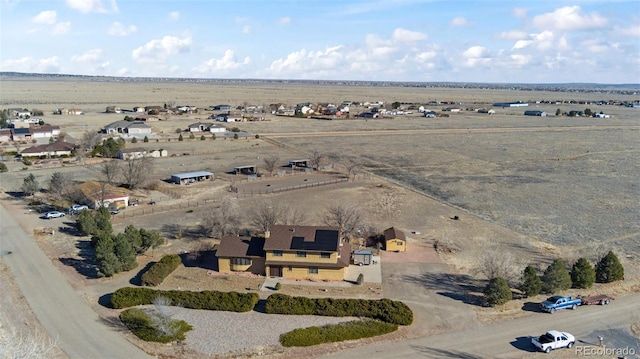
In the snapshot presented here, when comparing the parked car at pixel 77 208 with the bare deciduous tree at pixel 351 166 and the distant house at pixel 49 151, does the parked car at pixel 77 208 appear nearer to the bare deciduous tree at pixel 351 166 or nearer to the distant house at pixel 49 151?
the bare deciduous tree at pixel 351 166

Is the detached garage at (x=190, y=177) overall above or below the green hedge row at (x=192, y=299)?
above

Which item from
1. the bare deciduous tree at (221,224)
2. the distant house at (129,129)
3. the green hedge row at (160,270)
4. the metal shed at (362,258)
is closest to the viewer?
the green hedge row at (160,270)

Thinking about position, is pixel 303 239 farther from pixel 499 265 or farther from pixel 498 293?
pixel 499 265

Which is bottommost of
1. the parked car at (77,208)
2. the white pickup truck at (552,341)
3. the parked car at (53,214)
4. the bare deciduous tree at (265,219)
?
the white pickup truck at (552,341)

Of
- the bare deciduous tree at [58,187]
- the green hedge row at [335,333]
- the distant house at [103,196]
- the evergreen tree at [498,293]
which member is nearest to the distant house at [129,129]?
the bare deciduous tree at [58,187]

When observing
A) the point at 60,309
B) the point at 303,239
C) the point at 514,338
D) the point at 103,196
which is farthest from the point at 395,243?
the point at 103,196
